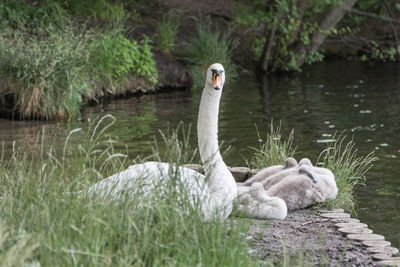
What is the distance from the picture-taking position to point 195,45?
2044cm

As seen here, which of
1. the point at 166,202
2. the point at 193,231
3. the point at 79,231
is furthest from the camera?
the point at 166,202

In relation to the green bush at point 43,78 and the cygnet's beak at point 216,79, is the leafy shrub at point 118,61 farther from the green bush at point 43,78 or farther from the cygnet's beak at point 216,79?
the cygnet's beak at point 216,79

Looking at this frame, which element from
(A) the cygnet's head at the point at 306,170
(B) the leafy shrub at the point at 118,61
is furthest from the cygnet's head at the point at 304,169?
(B) the leafy shrub at the point at 118,61

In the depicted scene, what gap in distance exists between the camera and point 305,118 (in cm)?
1442

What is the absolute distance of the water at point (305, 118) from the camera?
29.2 ft

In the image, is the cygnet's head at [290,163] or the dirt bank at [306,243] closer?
the dirt bank at [306,243]

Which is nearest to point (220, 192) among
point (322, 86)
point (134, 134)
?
point (134, 134)

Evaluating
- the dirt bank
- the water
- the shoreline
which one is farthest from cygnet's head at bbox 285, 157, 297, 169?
the water

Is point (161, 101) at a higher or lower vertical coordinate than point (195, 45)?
lower

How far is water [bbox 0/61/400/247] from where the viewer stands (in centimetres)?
889

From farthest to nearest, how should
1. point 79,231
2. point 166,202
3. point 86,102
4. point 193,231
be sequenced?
1. point 86,102
2. point 166,202
3. point 193,231
4. point 79,231

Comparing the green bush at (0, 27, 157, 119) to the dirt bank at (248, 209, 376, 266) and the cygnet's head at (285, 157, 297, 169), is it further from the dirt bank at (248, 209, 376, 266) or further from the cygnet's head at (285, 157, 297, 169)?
the dirt bank at (248, 209, 376, 266)

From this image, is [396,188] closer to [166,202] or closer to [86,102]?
[166,202]

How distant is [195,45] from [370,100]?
5.68 m
